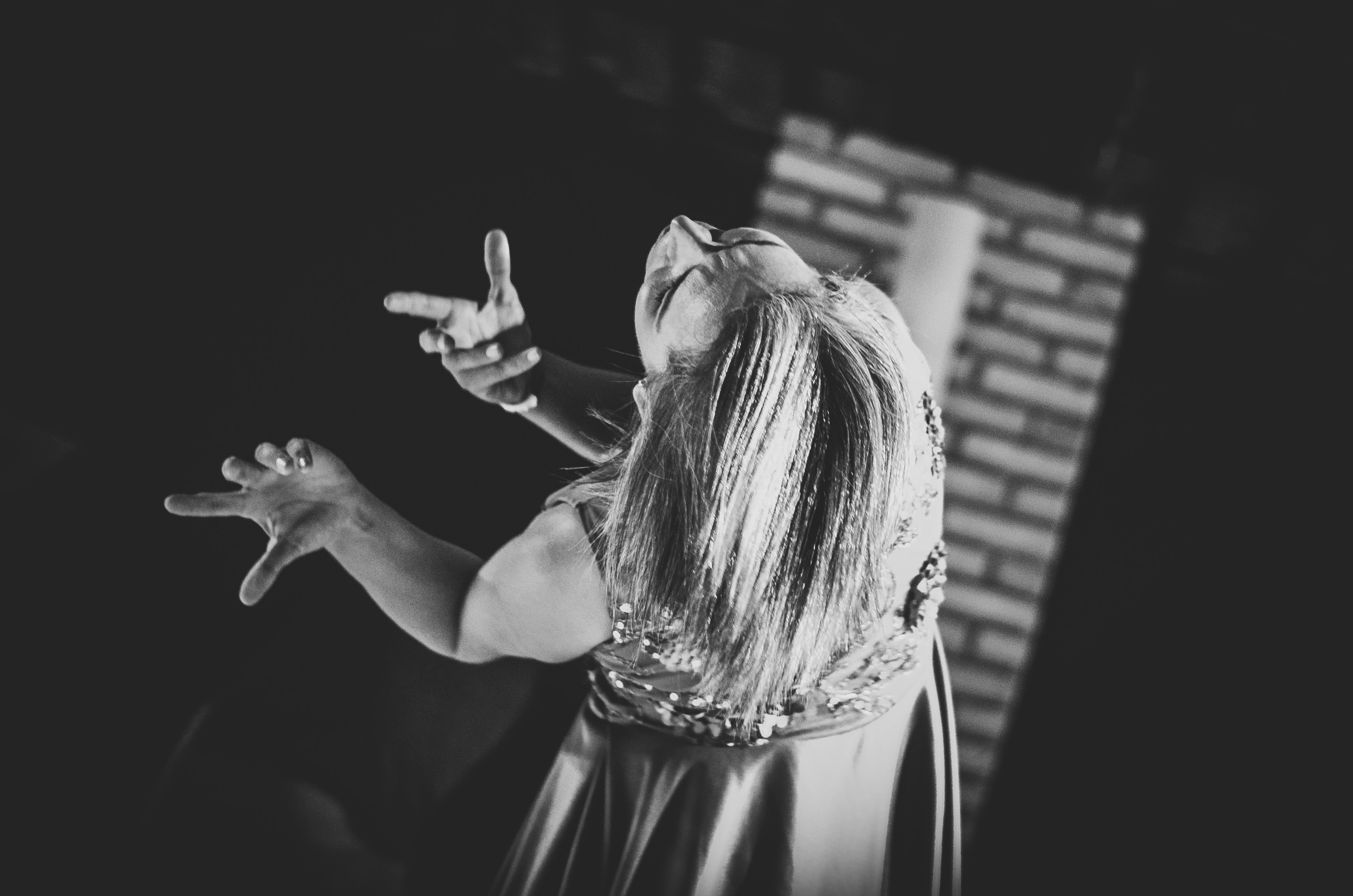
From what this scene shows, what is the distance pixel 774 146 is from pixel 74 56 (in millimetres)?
1192

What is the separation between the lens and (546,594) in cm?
85

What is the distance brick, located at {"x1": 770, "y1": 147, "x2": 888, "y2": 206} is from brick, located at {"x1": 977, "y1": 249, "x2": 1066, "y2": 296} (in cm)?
25

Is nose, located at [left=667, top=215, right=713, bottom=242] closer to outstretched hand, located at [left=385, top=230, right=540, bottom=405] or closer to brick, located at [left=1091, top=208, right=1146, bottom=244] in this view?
outstretched hand, located at [left=385, top=230, right=540, bottom=405]

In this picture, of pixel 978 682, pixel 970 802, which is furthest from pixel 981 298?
pixel 970 802

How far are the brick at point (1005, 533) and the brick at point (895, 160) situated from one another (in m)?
0.65

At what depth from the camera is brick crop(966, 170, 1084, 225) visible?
1418 millimetres

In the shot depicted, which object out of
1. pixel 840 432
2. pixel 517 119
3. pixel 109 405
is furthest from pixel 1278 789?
pixel 109 405

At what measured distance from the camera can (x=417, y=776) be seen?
1.18 meters

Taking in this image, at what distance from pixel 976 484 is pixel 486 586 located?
3.43ft

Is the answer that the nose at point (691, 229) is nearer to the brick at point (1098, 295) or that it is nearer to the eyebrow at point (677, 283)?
the eyebrow at point (677, 283)

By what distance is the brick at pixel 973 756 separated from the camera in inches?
61.9

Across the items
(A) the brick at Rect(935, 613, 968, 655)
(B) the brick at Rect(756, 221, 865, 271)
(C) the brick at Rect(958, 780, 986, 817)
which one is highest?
(B) the brick at Rect(756, 221, 865, 271)

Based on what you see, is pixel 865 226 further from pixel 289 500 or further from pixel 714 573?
pixel 289 500

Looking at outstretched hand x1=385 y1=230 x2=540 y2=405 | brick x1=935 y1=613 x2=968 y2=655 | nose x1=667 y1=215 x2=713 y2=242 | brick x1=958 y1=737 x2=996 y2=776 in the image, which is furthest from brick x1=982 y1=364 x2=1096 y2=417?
outstretched hand x1=385 y1=230 x2=540 y2=405
